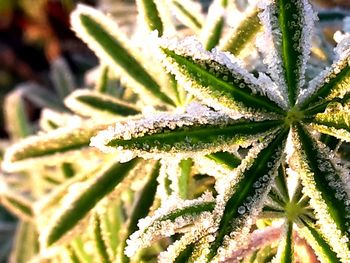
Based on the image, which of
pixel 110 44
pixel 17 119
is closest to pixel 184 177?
pixel 110 44

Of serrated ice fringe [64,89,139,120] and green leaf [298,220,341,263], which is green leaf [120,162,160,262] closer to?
serrated ice fringe [64,89,139,120]

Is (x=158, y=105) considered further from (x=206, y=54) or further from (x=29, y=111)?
(x=29, y=111)

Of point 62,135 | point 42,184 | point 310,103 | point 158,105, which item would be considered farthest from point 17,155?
point 310,103

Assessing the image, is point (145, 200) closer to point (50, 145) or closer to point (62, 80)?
point (50, 145)

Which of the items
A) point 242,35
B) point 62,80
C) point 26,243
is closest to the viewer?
point 242,35

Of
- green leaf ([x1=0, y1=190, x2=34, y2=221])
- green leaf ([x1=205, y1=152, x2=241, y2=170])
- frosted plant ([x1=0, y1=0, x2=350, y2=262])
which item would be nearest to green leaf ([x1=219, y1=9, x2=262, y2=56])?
frosted plant ([x1=0, y1=0, x2=350, y2=262])
